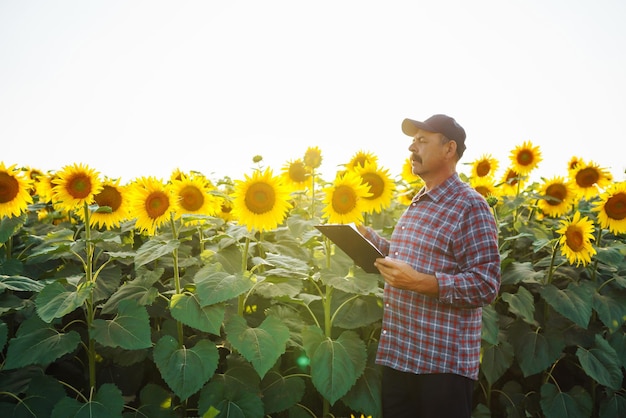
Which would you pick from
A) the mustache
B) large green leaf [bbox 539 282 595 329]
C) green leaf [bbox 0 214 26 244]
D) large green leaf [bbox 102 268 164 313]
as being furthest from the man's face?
green leaf [bbox 0 214 26 244]

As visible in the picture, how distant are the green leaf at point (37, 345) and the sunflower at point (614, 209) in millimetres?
4468

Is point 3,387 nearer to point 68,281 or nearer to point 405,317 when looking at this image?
point 68,281

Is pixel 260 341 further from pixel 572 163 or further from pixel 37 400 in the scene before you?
pixel 572 163

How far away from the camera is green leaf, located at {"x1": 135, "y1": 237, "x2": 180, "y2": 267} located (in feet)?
8.68

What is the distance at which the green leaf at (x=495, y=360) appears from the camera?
3510mm

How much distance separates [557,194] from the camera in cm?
502

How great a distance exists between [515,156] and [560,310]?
2740 millimetres

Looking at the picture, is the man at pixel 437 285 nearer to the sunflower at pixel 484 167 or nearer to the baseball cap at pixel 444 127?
the baseball cap at pixel 444 127

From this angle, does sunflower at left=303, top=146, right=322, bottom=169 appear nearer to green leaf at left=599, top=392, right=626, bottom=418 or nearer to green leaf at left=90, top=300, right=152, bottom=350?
green leaf at left=90, top=300, right=152, bottom=350

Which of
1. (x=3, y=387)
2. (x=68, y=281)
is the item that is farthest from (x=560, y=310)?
(x=3, y=387)

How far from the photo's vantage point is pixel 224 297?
2.59m

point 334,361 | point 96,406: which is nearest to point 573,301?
point 334,361

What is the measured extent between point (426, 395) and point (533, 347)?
1404mm

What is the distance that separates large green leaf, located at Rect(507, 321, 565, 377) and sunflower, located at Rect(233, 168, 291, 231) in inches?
87.3
